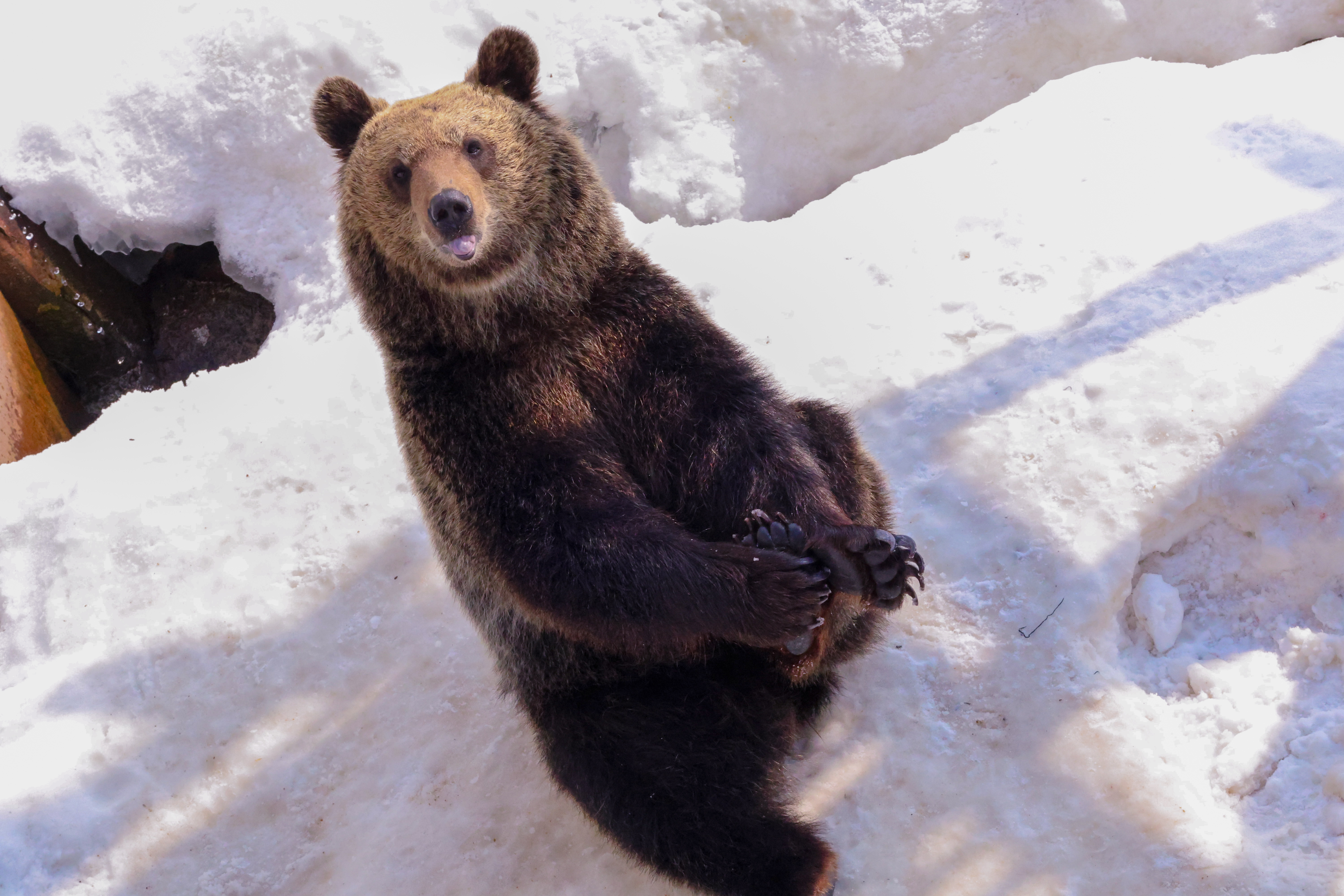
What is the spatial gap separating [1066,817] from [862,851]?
717 mm

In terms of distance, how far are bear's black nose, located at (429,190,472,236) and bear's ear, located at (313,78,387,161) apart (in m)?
0.82

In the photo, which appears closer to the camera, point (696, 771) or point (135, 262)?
point (696, 771)

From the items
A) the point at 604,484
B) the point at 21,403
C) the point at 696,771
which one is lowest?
the point at 21,403

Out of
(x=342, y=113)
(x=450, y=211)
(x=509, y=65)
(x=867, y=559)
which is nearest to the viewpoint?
(x=450, y=211)

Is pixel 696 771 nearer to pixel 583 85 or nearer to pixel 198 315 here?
pixel 583 85

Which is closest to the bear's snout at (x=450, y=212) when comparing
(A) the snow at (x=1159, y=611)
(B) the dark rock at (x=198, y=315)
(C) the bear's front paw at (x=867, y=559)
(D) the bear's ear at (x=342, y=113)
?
(D) the bear's ear at (x=342, y=113)

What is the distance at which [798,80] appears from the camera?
23.3ft

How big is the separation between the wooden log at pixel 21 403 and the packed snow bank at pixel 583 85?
2.61ft

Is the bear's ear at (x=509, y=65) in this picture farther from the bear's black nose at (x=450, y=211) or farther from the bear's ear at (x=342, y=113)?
the bear's black nose at (x=450, y=211)

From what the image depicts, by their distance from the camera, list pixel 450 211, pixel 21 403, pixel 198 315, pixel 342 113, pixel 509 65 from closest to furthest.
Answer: pixel 450 211 → pixel 342 113 → pixel 509 65 → pixel 21 403 → pixel 198 315

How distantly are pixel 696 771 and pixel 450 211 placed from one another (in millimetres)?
2015

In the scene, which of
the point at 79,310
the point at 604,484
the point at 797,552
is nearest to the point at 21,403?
the point at 79,310

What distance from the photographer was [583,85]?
276 inches

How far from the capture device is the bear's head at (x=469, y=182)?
3.59m
